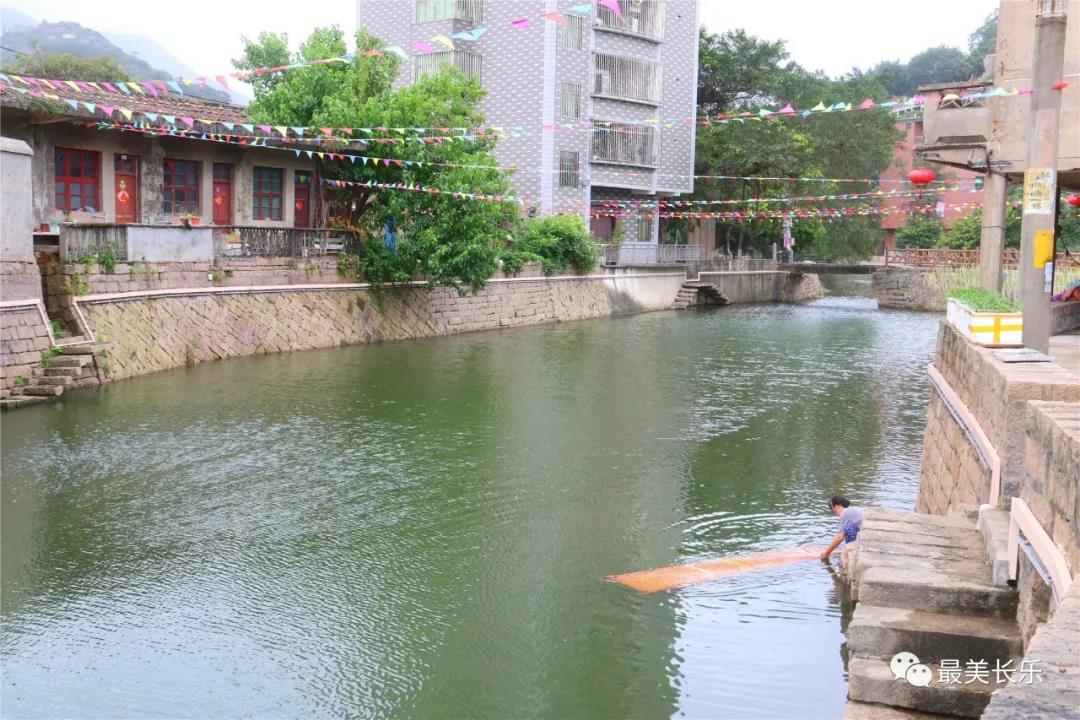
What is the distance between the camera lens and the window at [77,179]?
2706 centimetres

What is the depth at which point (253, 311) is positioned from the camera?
90.5ft

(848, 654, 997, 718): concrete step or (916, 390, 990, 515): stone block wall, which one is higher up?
(916, 390, 990, 515): stone block wall

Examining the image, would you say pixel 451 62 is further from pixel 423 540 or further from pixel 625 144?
pixel 423 540

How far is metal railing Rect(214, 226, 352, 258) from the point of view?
27.6 meters

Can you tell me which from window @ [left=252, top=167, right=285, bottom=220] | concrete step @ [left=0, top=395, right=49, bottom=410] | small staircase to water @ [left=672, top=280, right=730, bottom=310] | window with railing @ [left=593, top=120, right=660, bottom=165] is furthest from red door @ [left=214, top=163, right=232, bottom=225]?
small staircase to water @ [left=672, top=280, right=730, bottom=310]

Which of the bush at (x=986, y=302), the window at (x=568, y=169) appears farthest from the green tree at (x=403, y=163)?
the bush at (x=986, y=302)

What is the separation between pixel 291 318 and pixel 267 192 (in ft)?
18.1

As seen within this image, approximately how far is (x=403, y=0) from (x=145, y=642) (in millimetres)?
37958

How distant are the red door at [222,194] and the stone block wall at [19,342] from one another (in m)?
10.9

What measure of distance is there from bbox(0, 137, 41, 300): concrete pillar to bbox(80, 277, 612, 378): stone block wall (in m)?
2.01

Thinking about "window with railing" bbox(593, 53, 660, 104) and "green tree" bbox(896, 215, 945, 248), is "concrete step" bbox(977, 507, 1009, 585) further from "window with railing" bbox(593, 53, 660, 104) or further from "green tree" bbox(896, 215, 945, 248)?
"green tree" bbox(896, 215, 945, 248)

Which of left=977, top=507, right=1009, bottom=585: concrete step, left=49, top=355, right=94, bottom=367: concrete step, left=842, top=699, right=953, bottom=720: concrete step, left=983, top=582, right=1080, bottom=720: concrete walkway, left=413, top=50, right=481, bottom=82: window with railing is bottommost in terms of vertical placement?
left=842, top=699, right=953, bottom=720: concrete step

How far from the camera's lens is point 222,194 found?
3128 cm

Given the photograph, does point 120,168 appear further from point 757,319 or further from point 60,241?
point 757,319
